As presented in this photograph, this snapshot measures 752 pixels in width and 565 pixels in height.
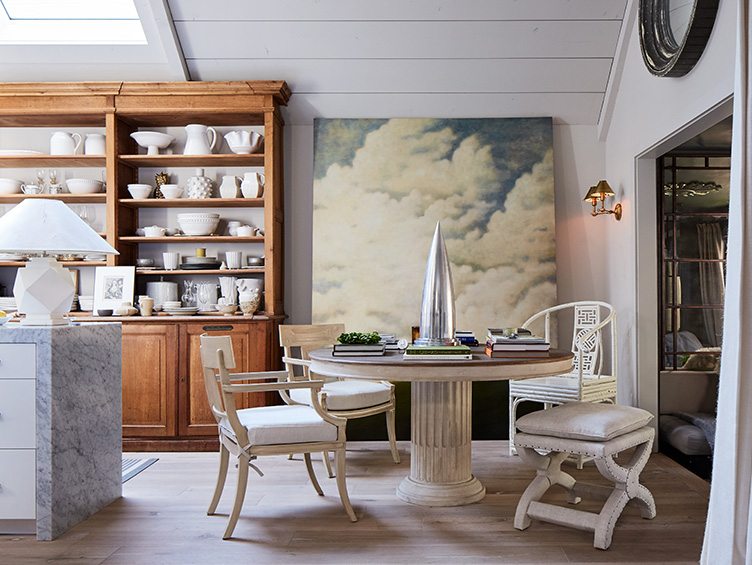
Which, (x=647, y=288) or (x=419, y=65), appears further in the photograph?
(x=419, y=65)

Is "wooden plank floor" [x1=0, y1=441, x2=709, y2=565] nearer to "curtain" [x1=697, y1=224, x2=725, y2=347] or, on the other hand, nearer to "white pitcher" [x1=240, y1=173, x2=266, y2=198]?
"curtain" [x1=697, y1=224, x2=725, y2=347]

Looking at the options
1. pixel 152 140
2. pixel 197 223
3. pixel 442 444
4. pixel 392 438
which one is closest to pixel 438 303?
pixel 442 444

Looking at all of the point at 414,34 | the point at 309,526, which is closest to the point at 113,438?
the point at 309,526

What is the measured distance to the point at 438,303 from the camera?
3172 millimetres

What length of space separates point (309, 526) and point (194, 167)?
3062 mm

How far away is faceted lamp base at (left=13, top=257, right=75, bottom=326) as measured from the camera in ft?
9.84

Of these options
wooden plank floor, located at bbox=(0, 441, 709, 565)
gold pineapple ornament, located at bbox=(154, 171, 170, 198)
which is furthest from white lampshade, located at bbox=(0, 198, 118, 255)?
gold pineapple ornament, located at bbox=(154, 171, 170, 198)

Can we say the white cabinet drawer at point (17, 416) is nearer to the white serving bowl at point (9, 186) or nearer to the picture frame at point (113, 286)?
the picture frame at point (113, 286)

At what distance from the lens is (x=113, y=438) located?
3.31 meters

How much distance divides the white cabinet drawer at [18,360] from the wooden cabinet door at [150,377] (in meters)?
1.63

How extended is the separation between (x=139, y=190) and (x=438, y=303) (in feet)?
8.73

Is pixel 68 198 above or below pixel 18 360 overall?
above

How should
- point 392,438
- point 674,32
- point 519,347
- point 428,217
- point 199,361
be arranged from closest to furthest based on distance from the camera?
point 519,347, point 674,32, point 392,438, point 199,361, point 428,217

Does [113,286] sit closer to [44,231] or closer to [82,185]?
[82,185]
